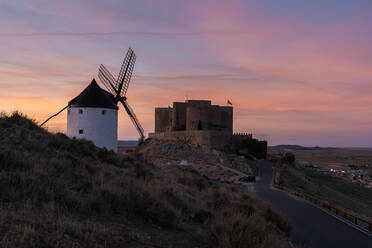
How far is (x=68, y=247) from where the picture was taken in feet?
19.3

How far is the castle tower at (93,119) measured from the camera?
3070 centimetres

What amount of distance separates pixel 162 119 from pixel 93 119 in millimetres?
37204

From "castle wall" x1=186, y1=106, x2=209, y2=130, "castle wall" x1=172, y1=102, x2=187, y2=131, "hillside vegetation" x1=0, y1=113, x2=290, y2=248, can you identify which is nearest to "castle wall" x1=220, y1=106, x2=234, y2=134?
"castle wall" x1=186, y1=106, x2=209, y2=130

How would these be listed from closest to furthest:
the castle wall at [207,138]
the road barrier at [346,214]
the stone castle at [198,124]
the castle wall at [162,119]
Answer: the road barrier at [346,214] < the castle wall at [207,138] < the stone castle at [198,124] < the castle wall at [162,119]

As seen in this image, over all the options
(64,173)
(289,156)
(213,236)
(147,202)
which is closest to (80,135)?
(64,173)

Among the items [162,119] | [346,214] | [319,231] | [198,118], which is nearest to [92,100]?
[346,214]

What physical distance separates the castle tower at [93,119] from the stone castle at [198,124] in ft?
74.9

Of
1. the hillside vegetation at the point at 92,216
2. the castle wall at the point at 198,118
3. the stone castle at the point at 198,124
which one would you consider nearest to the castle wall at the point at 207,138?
the stone castle at the point at 198,124

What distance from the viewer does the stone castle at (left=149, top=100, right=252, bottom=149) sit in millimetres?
53438

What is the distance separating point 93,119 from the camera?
102 ft

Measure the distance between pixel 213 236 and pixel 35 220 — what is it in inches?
153

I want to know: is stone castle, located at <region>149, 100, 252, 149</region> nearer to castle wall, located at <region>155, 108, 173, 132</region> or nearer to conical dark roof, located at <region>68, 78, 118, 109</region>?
castle wall, located at <region>155, 108, 173, 132</region>

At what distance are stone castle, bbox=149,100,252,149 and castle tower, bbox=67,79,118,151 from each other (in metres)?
22.8

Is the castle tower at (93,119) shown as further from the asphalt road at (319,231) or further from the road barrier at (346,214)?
the road barrier at (346,214)
